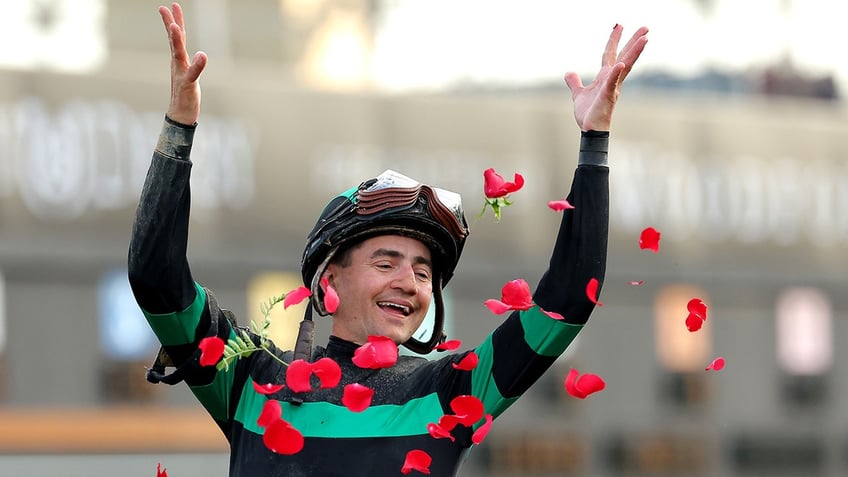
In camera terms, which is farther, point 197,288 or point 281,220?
point 281,220

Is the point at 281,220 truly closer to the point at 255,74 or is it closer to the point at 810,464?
the point at 255,74

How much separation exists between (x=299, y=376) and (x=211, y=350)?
160mm

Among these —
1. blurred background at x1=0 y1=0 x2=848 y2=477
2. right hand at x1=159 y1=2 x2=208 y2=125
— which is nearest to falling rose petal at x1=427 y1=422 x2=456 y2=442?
right hand at x1=159 y1=2 x2=208 y2=125

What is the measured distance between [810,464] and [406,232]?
11595 mm

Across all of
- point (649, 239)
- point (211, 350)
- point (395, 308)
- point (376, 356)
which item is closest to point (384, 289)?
point (395, 308)

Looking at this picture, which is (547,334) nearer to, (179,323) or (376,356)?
(376,356)

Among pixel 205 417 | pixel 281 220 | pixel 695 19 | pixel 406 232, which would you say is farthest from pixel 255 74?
pixel 406 232

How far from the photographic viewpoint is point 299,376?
10.4 ft

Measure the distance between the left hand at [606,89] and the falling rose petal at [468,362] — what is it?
0.45 metres

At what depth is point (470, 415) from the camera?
316 cm

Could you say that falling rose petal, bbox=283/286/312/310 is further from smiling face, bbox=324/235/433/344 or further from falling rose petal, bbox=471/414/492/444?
falling rose petal, bbox=471/414/492/444

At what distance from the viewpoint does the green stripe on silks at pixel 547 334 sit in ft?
10.3

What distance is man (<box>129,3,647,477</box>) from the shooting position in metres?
3.14

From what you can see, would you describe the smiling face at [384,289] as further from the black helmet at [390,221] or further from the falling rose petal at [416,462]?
the falling rose petal at [416,462]
